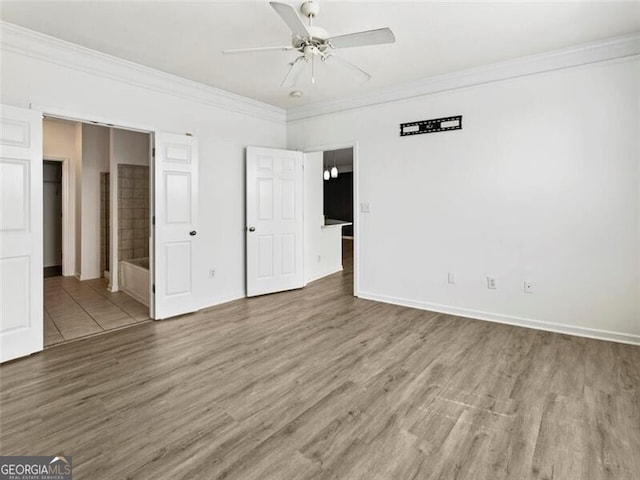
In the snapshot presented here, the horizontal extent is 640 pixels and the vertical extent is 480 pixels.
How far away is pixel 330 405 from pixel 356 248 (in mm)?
2865

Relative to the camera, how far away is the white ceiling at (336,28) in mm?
2633

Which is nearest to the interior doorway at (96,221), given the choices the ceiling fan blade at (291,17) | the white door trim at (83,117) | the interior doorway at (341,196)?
the white door trim at (83,117)

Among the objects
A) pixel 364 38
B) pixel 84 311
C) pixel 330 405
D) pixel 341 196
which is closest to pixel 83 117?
pixel 84 311

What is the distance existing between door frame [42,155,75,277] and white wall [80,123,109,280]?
0.51 m

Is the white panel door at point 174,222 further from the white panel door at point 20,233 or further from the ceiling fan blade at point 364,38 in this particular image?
the ceiling fan blade at point 364,38

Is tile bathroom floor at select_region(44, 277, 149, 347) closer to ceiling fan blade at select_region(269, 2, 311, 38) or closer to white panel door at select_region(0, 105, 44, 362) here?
white panel door at select_region(0, 105, 44, 362)

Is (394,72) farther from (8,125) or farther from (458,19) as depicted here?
(8,125)

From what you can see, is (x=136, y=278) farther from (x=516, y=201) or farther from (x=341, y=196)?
(x=341, y=196)

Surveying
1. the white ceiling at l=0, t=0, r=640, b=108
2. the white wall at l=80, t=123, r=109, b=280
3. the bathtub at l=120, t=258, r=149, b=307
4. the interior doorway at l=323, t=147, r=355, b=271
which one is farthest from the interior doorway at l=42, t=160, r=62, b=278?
the interior doorway at l=323, t=147, r=355, b=271

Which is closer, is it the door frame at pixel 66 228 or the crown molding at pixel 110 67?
the crown molding at pixel 110 67

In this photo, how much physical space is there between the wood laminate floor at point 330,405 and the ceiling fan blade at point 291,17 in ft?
8.02

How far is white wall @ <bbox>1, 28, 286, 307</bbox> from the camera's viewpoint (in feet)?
9.85

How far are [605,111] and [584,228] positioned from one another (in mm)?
1106

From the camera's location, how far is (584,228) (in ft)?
10.9
